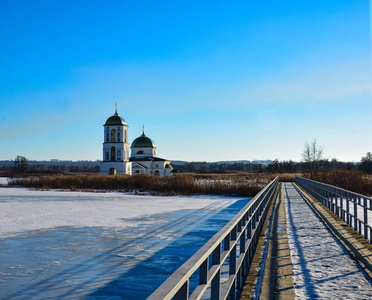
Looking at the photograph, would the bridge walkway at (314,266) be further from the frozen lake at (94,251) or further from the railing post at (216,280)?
the frozen lake at (94,251)

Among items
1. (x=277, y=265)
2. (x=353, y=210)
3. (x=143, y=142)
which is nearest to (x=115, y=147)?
(x=143, y=142)

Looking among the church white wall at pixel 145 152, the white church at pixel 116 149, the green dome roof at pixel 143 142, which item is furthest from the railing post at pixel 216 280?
the green dome roof at pixel 143 142

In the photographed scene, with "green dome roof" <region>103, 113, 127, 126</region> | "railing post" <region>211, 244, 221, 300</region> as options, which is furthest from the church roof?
"railing post" <region>211, 244, 221, 300</region>

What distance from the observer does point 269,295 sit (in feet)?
18.5

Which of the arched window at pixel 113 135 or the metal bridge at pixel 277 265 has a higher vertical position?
the arched window at pixel 113 135

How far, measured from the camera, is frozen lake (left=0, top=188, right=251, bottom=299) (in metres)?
7.29

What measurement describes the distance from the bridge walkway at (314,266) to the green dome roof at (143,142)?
83259mm

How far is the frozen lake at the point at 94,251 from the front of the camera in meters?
7.29

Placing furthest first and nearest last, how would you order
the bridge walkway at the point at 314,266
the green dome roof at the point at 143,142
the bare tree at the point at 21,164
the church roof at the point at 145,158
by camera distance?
the bare tree at the point at 21,164 < the green dome roof at the point at 143,142 < the church roof at the point at 145,158 < the bridge walkway at the point at 314,266

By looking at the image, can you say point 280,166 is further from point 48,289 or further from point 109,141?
point 48,289

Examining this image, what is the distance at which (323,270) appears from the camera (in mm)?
7109

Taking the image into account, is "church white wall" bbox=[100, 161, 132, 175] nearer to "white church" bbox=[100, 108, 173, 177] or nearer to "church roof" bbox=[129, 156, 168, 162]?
"white church" bbox=[100, 108, 173, 177]

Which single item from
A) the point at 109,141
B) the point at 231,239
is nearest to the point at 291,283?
the point at 231,239

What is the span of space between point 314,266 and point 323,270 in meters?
0.29
